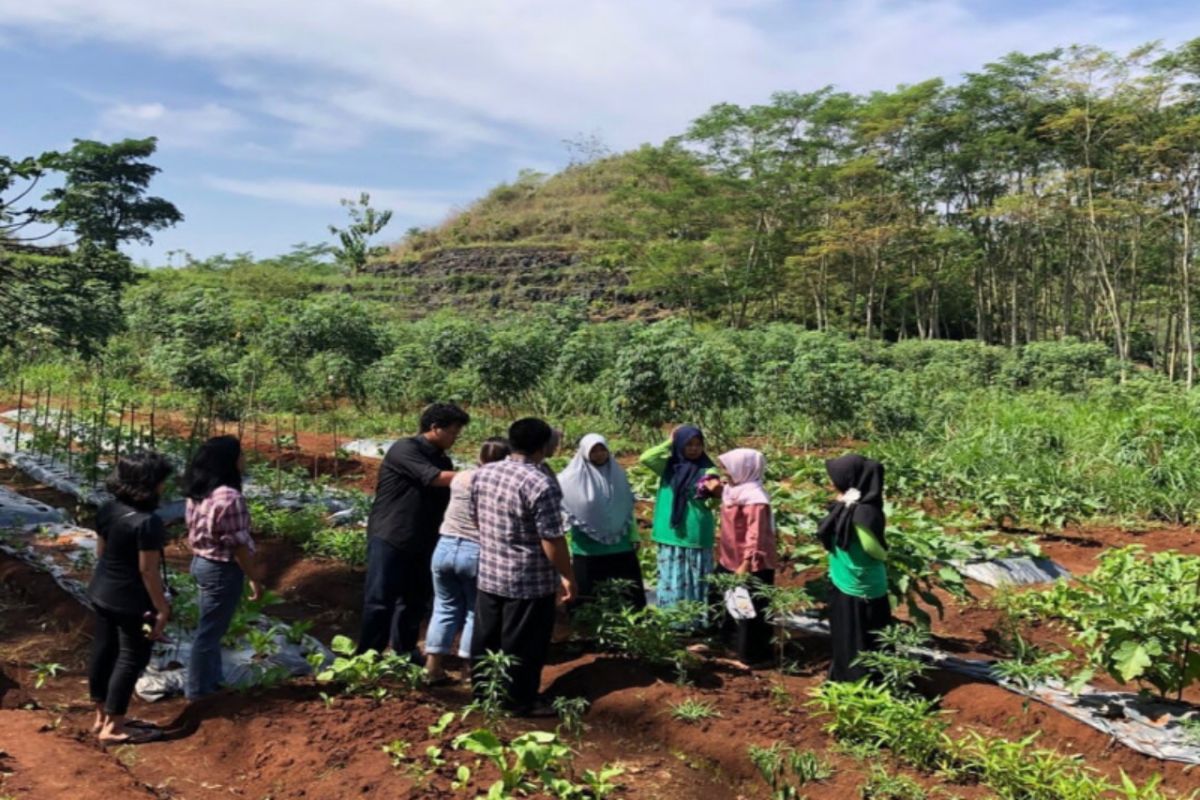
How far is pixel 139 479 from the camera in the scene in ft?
10.9

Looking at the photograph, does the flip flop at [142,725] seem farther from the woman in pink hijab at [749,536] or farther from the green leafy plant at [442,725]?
the woman in pink hijab at [749,536]

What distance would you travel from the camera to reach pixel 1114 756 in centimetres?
321

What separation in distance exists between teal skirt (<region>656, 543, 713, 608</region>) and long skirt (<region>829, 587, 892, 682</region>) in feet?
2.57

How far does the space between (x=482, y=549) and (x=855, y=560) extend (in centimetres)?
159

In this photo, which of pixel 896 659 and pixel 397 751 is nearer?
pixel 397 751

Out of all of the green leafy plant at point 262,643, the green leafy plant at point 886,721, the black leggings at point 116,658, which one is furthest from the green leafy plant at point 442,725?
the green leafy plant at point 886,721

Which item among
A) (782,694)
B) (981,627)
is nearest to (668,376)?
(981,627)

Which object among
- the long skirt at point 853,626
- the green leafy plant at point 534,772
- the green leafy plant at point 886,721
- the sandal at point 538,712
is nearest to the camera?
the green leafy plant at point 534,772

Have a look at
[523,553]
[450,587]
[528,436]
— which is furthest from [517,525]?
[450,587]

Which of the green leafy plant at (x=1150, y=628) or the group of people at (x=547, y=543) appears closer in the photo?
the green leafy plant at (x=1150, y=628)

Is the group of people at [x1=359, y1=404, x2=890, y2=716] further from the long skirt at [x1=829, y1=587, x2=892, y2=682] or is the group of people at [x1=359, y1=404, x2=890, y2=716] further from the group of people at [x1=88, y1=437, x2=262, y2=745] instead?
the group of people at [x1=88, y1=437, x2=262, y2=745]

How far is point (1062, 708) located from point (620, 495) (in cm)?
207

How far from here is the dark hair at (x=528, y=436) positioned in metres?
3.52

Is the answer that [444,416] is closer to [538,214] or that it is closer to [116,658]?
[116,658]
